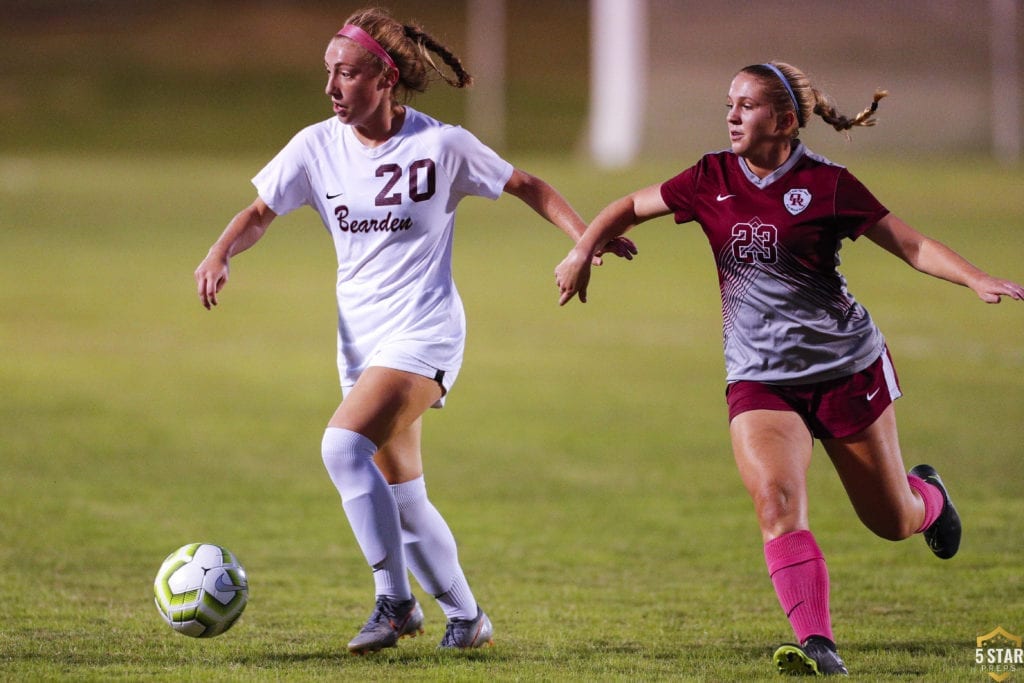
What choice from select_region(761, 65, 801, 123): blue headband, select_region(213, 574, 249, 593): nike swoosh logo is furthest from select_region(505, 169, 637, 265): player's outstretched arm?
select_region(213, 574, 249, 593): nike swoosh logo

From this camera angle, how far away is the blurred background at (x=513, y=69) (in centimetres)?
4219

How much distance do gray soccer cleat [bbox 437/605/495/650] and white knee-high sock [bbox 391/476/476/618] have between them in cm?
2

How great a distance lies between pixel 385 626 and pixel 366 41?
2.19m

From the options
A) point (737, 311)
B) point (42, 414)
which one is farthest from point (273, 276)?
point (737, 311)

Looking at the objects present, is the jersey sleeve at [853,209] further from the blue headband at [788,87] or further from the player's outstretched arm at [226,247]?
the player's outstretched arm at [226,247]

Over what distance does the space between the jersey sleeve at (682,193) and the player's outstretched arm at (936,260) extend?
636 millimetres

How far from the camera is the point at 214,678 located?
5340 millimetres

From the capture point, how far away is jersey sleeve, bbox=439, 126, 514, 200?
Result: 5.97 m

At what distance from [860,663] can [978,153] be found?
4040 cm

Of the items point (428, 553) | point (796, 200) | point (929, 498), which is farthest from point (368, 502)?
Result: point (929, 498)

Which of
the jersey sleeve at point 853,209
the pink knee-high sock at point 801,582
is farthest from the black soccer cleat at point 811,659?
the jersey sleeve at point 853,209

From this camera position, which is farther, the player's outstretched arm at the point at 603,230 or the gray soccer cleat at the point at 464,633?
the gray soccer cleat at the point at 464,633

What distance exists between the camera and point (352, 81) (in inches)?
229

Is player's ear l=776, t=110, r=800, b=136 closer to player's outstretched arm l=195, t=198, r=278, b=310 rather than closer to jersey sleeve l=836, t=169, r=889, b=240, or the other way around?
jersey sleeve l=836, t=169, r=889, b=240
